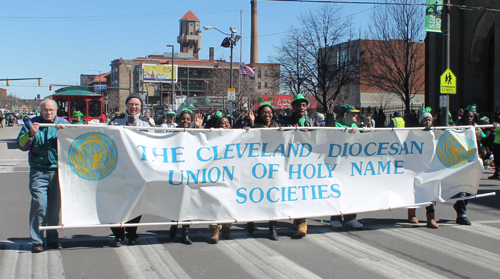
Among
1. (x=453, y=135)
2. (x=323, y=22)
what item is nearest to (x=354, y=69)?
(x=323, y=22)

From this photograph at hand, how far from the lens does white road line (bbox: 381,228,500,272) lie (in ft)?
18.2

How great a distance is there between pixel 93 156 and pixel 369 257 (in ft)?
11.7

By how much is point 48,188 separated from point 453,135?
5.85 m

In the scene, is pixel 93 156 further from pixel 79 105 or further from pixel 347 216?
pixel 79 105

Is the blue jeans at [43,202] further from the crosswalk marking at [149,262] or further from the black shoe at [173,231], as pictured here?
the black shoe at [173,231]

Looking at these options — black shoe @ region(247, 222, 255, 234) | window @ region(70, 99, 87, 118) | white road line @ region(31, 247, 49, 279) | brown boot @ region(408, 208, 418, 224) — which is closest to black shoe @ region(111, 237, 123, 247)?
white road line @ region(31, 247, 49, 279)

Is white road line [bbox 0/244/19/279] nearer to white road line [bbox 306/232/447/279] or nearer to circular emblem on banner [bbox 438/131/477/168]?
white road line [bbox 306/232/447/279]

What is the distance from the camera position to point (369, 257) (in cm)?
569

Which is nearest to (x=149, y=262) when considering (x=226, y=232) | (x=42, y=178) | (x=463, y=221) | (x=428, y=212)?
(x=226, y=232)

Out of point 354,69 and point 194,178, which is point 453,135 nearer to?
point 194,178

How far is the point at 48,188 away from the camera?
18.8 feet

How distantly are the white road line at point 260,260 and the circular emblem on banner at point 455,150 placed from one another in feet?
10.6

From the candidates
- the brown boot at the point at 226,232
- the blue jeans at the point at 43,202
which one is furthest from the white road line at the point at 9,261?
the brown boot at the point at 226,232

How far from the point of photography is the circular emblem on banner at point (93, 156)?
577cm
